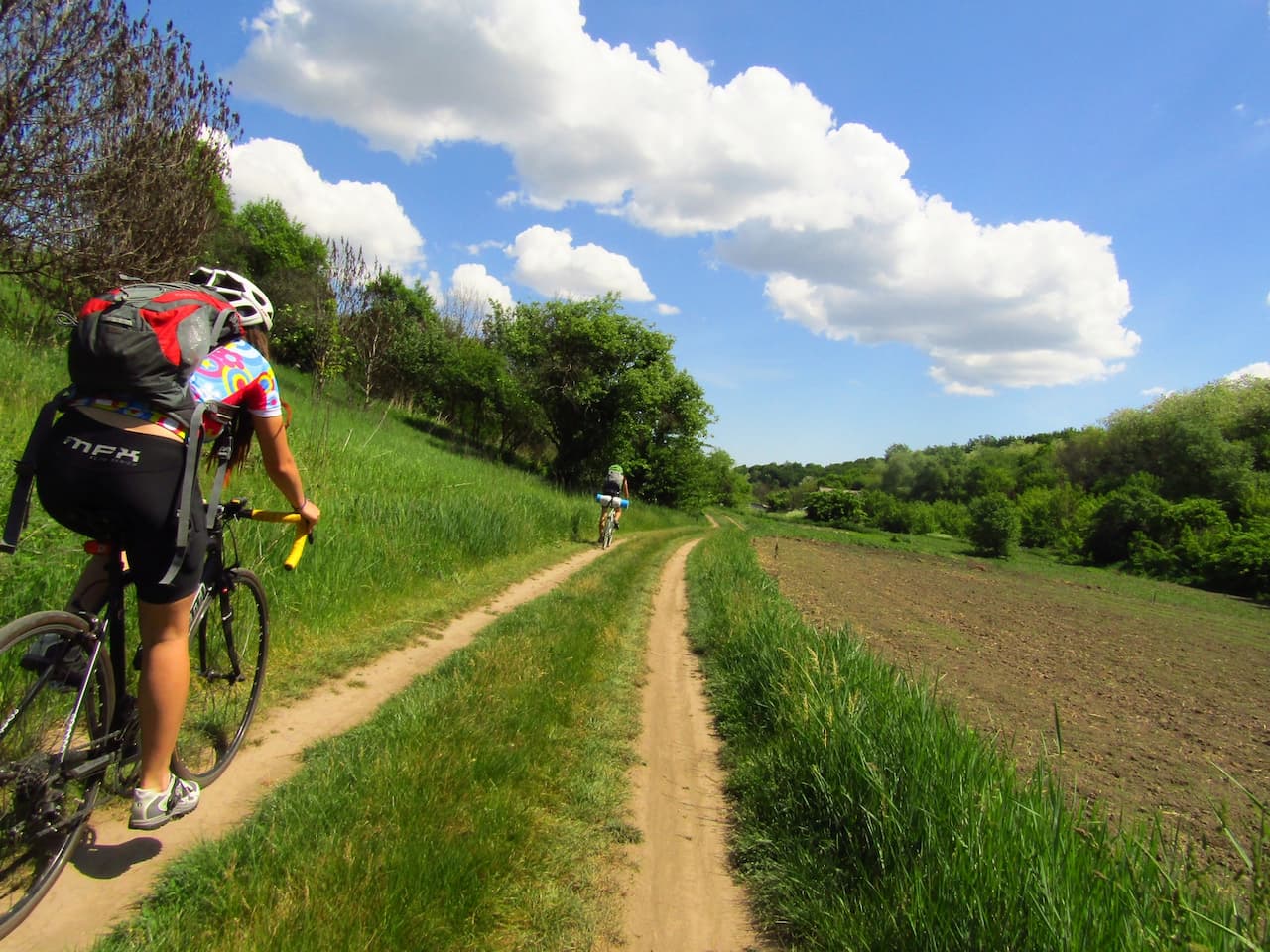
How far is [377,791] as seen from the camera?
2.76m

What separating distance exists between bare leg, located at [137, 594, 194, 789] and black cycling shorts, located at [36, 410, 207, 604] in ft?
0.30

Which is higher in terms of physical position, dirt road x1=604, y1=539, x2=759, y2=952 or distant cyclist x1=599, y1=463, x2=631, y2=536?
distant cyclist x1=599, y1=463, x2=631, y2=536

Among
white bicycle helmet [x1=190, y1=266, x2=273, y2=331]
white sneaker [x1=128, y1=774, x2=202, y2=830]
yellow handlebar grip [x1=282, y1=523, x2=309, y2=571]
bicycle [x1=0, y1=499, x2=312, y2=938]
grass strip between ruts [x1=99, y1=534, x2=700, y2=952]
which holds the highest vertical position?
white bicycle helmet [x1=190, y1=266, x2=273, y2=331]

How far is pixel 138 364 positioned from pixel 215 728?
209 cm

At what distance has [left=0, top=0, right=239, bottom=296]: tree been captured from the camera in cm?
761

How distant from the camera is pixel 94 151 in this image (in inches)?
341

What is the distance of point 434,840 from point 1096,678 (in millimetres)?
11101

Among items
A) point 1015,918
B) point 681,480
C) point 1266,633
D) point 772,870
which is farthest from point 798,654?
point 681,480

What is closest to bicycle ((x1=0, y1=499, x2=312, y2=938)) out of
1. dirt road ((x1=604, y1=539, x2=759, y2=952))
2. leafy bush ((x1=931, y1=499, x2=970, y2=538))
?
dirt road ((x1=604, y1=539, x2=759, y2=952))

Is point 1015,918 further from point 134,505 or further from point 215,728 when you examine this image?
point 215,728

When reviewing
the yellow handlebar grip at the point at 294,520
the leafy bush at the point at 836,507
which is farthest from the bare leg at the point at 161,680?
the leafy bush at the point at 836,507

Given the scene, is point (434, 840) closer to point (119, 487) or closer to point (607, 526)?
point (119, 487)

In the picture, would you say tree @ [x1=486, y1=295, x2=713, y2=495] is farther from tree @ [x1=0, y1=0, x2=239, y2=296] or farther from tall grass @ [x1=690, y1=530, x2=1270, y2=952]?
tall grass @ [x1=690, y1=530, x2=1270, y2=952]

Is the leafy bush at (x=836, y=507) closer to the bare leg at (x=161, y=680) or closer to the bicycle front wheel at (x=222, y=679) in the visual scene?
the bicycle front wheel at (x=222, y=679)
